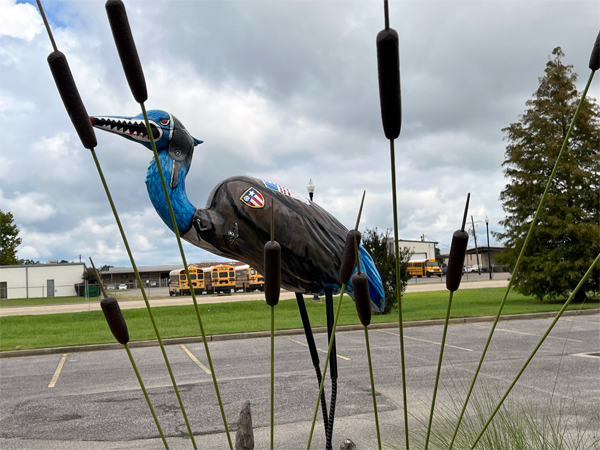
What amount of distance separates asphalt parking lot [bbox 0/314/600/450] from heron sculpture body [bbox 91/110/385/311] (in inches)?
48.9

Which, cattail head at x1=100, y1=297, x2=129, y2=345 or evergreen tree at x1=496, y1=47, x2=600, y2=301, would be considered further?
evergreen tree at x1=496, y1=47, x2=600, y2=301

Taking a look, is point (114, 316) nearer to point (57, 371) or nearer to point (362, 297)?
point (362, 297)

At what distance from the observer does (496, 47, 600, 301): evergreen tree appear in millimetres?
16547

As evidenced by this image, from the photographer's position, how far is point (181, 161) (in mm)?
3084

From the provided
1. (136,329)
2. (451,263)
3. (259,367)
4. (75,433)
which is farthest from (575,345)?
(136,329)

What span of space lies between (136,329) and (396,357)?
25.7ft

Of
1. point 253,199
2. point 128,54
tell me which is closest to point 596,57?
point 128,54

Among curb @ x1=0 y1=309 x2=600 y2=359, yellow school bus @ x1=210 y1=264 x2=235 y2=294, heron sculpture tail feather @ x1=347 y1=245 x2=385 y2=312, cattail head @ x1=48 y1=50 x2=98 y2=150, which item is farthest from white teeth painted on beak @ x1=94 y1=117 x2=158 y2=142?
yellow school bus @ x1=210 y1=264 x2=235 y2=294

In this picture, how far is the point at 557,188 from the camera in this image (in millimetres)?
17344

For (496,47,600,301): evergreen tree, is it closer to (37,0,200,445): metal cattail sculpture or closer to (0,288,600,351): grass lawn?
(0,288,600,351): grass lawn

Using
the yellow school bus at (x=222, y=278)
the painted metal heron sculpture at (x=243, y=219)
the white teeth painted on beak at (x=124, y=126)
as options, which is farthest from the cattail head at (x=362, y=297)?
the yellow school bus at (x=222, y=278)

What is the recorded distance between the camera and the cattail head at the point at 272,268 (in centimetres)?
141

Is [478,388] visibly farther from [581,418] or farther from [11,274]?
[11,274]

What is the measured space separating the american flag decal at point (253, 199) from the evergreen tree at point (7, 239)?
39.2m
